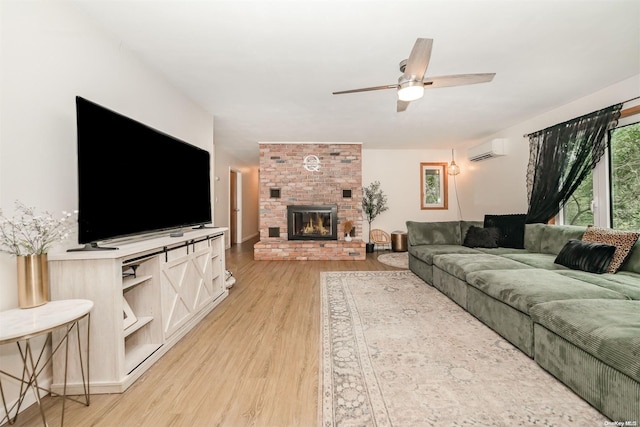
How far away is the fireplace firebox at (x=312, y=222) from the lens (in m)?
5.71

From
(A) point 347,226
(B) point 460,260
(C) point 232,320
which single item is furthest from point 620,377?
(A) point 347,226

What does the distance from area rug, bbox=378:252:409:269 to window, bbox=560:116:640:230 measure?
→ 2.51 meters

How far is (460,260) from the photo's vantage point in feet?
10.1

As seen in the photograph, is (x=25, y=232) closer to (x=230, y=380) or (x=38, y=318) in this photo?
(x=38, y=318)

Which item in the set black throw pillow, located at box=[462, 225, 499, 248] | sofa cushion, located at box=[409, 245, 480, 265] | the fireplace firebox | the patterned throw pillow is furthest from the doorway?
the patterned throw pillow

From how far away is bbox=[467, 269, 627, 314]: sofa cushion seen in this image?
1.91 m

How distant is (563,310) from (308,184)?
4629mm

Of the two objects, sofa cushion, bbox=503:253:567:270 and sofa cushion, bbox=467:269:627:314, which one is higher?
sofa cushion, bbox=503:253:567:270

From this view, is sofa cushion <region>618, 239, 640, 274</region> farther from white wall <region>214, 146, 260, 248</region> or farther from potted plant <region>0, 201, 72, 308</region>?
white wall <region>214, 146, 260, 248</region>

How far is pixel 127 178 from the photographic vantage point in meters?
2.01

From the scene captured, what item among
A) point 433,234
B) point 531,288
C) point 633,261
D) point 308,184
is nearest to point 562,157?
point 633,261

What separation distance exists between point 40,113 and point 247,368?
6.51ft

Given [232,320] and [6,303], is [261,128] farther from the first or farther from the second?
[6,303]

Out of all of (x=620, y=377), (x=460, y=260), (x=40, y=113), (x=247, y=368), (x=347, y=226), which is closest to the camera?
(x=620, y=377)
